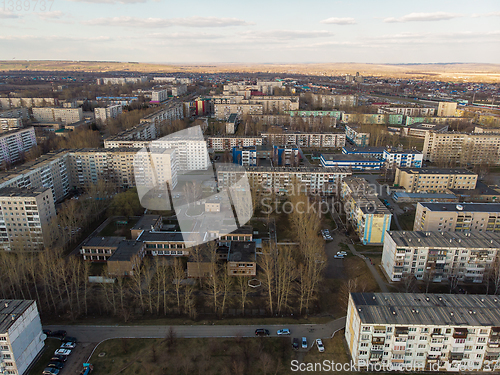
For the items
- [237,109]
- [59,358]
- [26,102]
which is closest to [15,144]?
[59,358]

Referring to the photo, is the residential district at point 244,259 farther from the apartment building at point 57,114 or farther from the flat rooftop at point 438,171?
the apartment building at point 57,114

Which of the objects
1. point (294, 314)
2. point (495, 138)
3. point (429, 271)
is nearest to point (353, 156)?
point (495, 138)

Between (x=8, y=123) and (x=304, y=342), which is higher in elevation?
(x=8, y=123)

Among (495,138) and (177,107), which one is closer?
(495,138)

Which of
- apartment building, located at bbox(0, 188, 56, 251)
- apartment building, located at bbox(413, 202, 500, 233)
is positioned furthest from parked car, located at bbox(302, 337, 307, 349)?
apartment building, located at bbox(0, 188, 56, 251)

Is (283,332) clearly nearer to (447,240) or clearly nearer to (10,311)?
(447,240)

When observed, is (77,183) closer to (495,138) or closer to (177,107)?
(177,107)

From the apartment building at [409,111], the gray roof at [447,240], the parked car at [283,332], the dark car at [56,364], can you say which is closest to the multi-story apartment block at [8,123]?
the dark car at [56,364]
